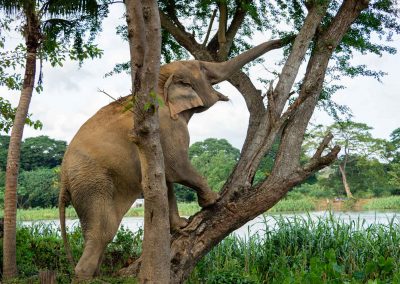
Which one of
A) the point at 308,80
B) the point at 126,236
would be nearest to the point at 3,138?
the point at 126,236

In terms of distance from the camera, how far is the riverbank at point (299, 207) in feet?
65.1

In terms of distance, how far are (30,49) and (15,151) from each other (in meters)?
1.25

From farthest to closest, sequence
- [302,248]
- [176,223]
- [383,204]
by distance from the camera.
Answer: [383,204] < [302,248] < [176,223]

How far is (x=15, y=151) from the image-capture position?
22.0 feet

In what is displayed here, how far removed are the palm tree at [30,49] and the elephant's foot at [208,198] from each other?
2492 mm

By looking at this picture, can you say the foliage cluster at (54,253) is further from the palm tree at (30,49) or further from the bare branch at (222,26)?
the bare branch at (222,26)

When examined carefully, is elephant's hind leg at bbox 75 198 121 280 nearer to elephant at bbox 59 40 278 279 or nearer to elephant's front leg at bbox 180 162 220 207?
elephant at bbox 59 40 278 279

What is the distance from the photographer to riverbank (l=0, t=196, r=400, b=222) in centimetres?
1984

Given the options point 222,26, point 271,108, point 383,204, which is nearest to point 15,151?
point 222,26

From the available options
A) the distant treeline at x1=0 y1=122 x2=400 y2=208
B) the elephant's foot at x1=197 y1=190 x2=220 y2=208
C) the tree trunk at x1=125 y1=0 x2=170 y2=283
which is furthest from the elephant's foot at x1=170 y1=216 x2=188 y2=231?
the distant treeline at x1=0 y1=122 x2=400 y2=208

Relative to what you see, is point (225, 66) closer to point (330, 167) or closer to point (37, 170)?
point (37, 170)

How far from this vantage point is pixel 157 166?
13.3ft

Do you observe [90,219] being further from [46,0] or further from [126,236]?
[46,0]

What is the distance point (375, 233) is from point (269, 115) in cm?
315
